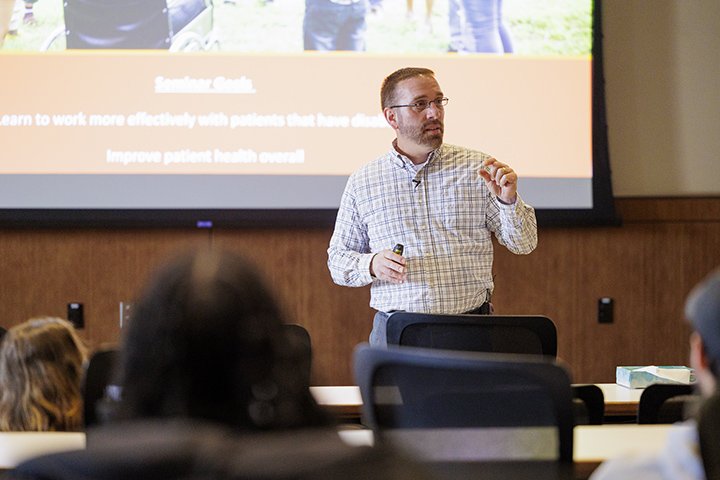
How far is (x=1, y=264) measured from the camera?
4723 mm

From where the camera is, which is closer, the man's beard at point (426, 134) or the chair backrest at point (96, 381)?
the chair backrest at point (96, 381)

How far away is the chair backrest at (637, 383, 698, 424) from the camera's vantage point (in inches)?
94.0

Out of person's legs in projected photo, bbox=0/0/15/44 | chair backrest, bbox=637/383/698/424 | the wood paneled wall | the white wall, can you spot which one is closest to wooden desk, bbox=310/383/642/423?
chair backrest, bbox=637/383/698/424

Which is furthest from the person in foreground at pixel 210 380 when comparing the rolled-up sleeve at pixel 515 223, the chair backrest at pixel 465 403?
the rolled-up sleeve at pixel 515 223

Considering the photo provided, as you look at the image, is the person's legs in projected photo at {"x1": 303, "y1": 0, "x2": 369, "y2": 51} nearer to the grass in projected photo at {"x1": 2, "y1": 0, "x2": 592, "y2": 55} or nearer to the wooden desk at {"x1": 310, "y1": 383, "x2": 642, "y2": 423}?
the grass in projected photo at {"x1": 2, "y1": 0, "x2": 592, "y2": 55}

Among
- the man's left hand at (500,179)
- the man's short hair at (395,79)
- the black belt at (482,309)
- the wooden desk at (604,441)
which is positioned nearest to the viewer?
the wooden desk at (604,441)

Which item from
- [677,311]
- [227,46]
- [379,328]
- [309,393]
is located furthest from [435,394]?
[677,311]

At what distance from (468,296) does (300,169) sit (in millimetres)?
1620

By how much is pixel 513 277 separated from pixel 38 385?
3.25m

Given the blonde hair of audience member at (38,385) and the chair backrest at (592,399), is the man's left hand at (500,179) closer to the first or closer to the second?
the chair backrest at (592,399)

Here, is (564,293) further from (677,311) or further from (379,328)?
(379,328)

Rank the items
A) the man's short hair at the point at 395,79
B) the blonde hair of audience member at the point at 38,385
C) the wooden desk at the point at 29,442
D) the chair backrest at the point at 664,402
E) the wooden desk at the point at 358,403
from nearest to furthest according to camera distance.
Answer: the wooden desk at the point at 29,442, the blonde hair of audience member at the point at 38,385, the chair backrest at the point at 664,402, the wooden desk at the point at 358,403, the man's short hair at the point at 395,79

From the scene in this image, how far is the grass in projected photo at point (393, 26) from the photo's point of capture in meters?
4.62

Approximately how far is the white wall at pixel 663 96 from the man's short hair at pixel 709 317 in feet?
12.6
